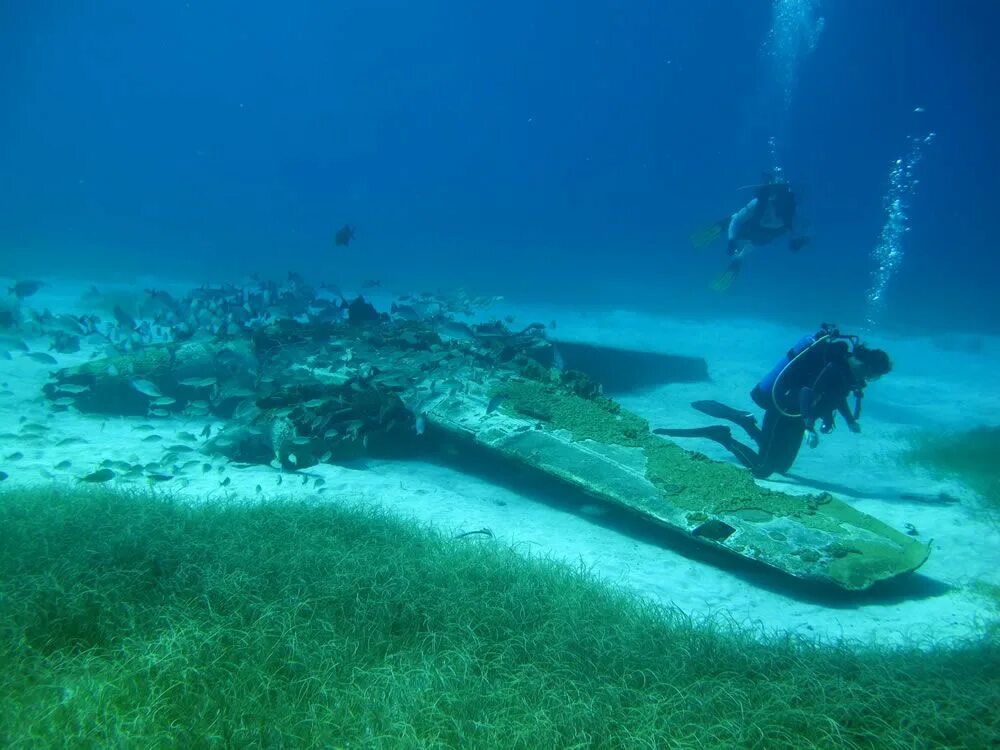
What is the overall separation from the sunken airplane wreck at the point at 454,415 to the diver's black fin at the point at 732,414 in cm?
220

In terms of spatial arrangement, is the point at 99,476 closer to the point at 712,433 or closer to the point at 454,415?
the point at 454,415

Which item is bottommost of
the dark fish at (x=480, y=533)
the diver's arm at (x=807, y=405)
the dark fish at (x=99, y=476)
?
the dark fish at (x=99, y=476)

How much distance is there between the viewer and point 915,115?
47.8 metres

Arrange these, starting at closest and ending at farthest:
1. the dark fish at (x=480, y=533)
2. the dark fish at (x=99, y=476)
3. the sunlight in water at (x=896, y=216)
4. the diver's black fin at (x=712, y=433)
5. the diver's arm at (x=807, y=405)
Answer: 1. the dark fish at (x=480, y=533)
2. the dark fish at (x=99, y=476)
3. the diver's arm at (x=807, y=405)
4. the diver's black fin at (x=712, y=433)
5. the sunlight in water at (x=896, y=216)

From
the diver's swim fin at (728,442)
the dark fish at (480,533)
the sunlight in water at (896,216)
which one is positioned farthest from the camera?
the sunlight in water at (896,216)

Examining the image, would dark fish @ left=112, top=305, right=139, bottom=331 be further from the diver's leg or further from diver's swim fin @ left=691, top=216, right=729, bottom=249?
the diver's leg

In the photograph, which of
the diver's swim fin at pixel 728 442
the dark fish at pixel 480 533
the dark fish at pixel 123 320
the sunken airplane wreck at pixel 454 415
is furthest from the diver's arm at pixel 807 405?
the dark fish at pixel 123 320

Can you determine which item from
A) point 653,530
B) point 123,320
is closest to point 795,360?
point 653,530

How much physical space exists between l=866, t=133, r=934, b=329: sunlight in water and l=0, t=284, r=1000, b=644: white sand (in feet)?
113

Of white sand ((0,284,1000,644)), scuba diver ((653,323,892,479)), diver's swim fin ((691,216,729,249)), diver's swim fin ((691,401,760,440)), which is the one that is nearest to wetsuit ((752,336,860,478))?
scuba diver ((653,323,892,479))

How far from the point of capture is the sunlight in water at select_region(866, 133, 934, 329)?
41.8m

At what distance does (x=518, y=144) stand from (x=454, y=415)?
295 feet

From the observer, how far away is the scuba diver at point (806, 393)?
768cm

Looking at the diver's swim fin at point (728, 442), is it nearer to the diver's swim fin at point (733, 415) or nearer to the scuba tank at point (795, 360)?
the diver's swim fin at point (733, 415)
